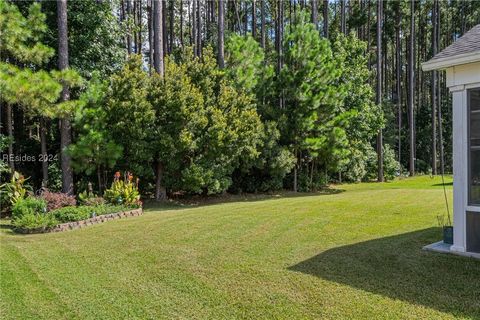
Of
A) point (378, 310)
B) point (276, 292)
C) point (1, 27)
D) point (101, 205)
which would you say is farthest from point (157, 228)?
point (1, 27)

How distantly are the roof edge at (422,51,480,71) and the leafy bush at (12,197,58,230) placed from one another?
24.2ft

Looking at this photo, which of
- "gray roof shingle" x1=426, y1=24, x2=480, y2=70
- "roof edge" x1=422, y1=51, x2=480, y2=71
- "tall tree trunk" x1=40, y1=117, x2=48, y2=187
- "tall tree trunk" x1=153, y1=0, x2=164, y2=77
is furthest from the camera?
"tall tree trunk" x1=153, y1=0, x2=164, y2=77

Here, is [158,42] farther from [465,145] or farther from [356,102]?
[465,145]

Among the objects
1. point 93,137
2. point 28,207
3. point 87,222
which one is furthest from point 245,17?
point 28,207

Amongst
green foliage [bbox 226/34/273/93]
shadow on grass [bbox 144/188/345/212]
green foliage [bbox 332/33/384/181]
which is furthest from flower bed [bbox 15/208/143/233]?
green foliage [bbox 332/33/384/181]

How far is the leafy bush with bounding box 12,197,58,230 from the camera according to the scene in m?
7.86

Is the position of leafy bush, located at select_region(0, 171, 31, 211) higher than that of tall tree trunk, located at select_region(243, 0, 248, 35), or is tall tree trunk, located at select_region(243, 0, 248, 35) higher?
tall tree trunk, located at select_region(243, 0, 248, 35)

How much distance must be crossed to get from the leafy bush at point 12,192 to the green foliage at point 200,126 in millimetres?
3666

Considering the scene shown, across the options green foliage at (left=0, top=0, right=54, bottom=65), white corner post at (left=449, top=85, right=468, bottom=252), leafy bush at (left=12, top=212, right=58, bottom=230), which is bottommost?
leafy bush at (left=12, top=212, right=58, bottom=230)

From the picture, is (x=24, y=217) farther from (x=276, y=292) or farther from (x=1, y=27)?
(x=276, y=292)

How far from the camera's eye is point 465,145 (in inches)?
206

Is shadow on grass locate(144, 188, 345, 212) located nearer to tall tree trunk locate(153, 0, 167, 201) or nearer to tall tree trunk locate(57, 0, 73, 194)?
tall tree trunk locate(153, 0, 167, 201)

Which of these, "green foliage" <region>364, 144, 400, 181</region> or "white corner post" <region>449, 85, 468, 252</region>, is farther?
"green foliage" <region>364, 144, 400, 181</region>

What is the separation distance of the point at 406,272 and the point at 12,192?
30.1 feet
